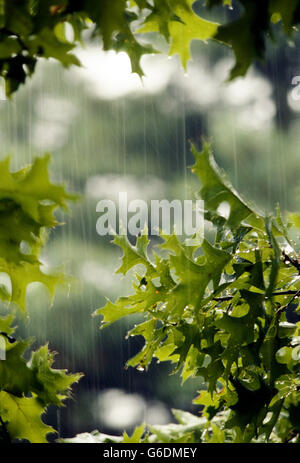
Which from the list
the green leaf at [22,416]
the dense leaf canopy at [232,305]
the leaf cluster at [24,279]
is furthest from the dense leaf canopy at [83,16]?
the green leaf at [22,416]

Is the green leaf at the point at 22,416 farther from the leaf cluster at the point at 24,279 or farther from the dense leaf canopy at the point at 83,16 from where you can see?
the dense leaf canopy at the point at 83,16

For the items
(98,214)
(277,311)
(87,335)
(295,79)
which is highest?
(295,79)

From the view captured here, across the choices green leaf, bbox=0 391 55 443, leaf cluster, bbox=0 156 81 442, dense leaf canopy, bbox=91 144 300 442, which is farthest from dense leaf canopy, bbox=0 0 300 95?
green leaf, bbox=0 391 55 443

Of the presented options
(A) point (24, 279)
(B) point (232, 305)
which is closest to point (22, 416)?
(A) point (24, 279)

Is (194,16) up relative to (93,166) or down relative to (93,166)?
up

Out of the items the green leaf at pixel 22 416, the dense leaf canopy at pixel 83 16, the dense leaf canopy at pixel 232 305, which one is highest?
the dense leaf canopy at pixel 83 16

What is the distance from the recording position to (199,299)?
1199 mm

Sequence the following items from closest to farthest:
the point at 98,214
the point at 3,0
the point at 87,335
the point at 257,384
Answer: the point at 3,0
the point at 257,384
the point at 87,335
the point at 98,214

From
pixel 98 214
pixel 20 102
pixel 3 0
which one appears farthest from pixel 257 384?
pixel 20 102

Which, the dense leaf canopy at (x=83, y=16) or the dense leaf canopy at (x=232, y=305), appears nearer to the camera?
the dense leaf canopy at (x=83, y=16)
